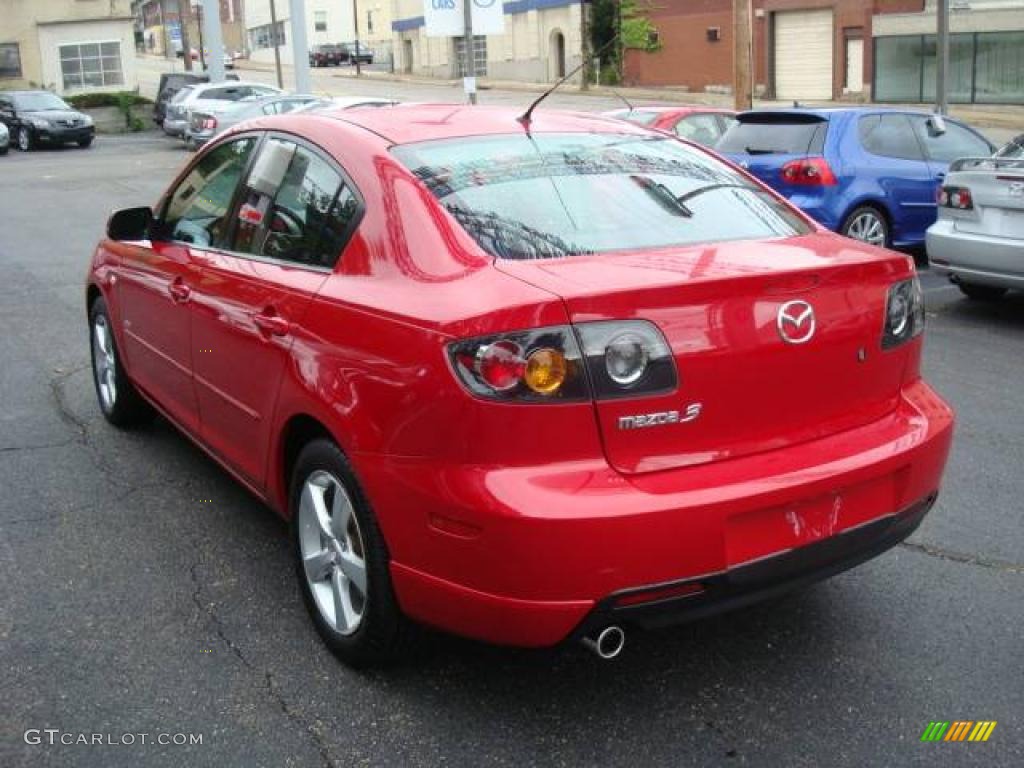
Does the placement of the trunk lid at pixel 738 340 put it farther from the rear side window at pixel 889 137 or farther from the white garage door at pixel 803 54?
the white garage door at pixel 803 54

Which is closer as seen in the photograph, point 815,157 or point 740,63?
point 815,157

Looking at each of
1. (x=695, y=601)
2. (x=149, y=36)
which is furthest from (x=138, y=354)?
(x=149, y=36)

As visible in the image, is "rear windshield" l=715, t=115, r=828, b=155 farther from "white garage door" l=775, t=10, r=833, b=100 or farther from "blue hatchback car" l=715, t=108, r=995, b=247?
"white garage door" l=775, t=10, r=833, b=100

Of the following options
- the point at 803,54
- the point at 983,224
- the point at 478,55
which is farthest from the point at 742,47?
the point at 478,55

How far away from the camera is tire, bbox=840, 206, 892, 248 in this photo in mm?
10734

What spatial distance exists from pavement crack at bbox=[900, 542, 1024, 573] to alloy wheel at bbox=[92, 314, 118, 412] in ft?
12.6

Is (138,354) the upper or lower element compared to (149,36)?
lower

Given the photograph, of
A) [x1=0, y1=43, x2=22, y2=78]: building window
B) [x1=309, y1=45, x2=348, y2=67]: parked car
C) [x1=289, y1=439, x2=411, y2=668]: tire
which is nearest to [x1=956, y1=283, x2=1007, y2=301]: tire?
[x1=289, y1=439, x2=411, y2=668]: tire

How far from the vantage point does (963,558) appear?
4.27 meters

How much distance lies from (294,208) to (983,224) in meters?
5.98

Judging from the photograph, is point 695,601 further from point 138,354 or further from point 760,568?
point 138,354

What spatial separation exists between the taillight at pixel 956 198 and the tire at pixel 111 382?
584 cm

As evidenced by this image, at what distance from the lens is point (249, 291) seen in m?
3.95

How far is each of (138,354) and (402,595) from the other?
106 inches
